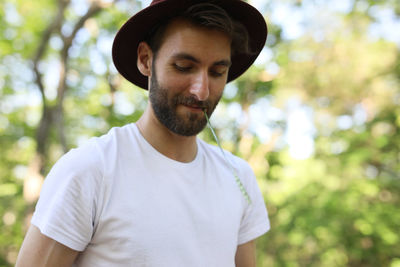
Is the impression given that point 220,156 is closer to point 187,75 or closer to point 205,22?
point 187,75

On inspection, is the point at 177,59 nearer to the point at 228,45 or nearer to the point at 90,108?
the point at 228,45

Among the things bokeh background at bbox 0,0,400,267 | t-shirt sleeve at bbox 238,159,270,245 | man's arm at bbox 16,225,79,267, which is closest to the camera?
man's arm at bbox 16,225,79,267

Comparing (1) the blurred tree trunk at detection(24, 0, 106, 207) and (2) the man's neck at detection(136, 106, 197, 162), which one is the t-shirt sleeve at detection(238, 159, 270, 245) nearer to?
(2) the man's neck at detection(136, 106, 197, 162)

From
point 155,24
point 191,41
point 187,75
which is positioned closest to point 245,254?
point 187,75

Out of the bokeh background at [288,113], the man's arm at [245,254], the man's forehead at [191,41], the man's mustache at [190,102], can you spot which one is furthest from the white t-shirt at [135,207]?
the bokeh background at [288,113]

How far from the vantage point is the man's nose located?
143 cm

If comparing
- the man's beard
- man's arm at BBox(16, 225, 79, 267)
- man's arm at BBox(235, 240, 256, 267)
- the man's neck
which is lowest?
man's arm at BBox(235, 240, 256, 267)

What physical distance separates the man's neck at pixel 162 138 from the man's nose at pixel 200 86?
21 cm

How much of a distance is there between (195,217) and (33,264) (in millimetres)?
569

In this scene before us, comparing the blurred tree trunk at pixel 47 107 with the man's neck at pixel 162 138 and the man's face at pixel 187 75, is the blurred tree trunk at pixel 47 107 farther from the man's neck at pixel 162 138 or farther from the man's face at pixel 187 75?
the man's face at pixel 187 75

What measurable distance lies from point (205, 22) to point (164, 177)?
610 mm

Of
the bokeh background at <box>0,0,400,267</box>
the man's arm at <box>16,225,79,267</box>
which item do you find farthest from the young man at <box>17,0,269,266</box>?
the bokeh background at <box>0,0,400,267</box>

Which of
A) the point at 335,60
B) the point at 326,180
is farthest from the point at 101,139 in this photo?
the point at 335,60

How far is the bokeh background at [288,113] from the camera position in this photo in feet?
19.8
